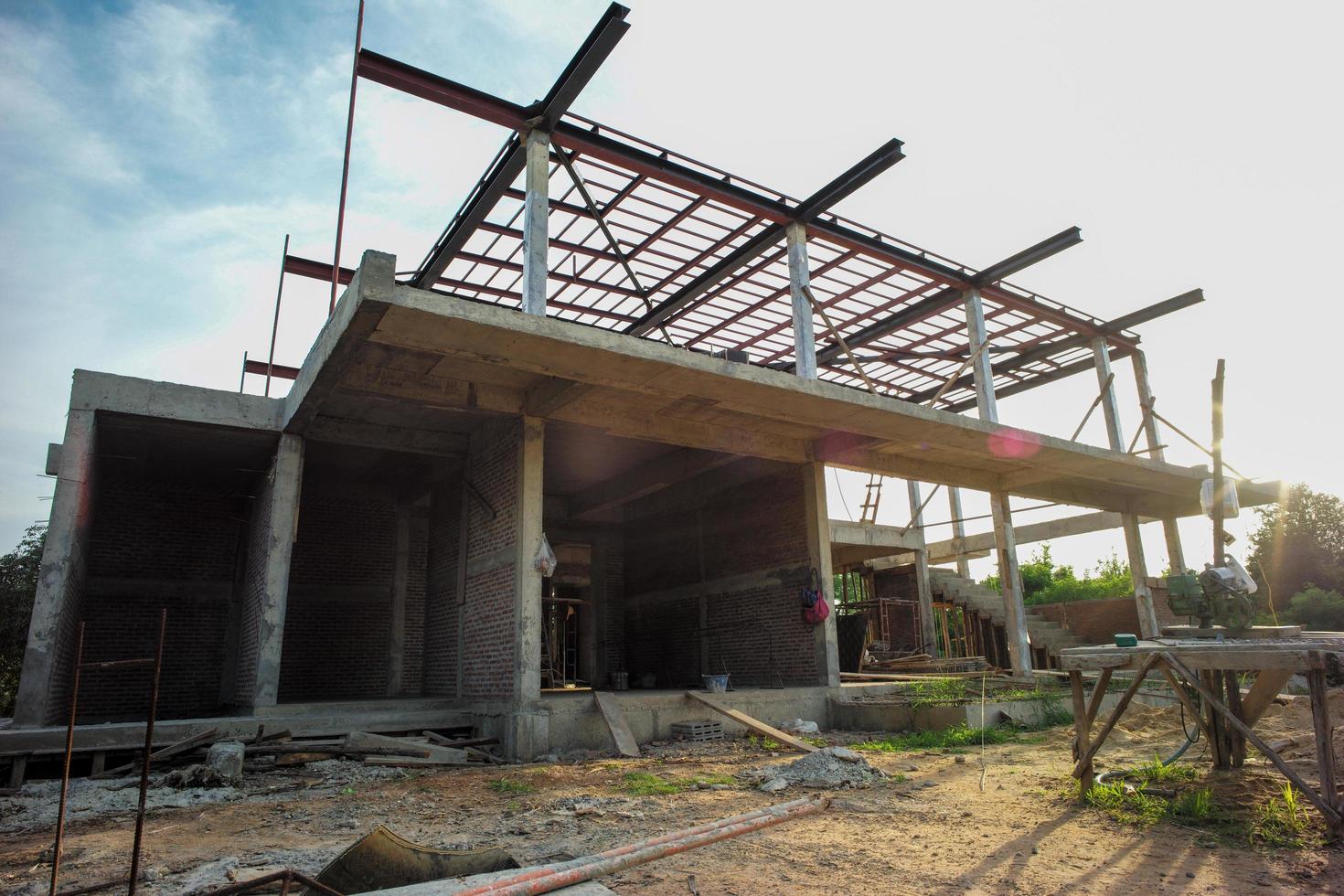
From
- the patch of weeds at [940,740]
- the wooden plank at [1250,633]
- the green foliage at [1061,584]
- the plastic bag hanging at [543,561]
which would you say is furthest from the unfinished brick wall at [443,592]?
the green foliage at [1061,584]

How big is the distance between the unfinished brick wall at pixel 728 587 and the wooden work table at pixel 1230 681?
622 cm

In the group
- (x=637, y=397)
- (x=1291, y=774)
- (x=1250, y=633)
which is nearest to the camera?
(x=1291, y=774)

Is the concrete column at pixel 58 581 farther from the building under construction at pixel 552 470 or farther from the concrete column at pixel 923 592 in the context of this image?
the concrete column at pixel 923 592

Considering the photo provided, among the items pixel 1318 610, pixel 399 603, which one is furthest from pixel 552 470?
pixel 1318 610

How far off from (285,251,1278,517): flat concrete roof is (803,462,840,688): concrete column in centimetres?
43

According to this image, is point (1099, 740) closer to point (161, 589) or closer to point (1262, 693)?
point (1262, 693)

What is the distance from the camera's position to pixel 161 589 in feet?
45.1

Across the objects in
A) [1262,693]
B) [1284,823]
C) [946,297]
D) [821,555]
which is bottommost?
[1284,823]

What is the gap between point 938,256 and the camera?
1312 cm

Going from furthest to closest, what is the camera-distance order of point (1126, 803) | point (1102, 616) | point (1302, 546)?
point (1302, 546), point (1102, 616), point (1126, 803)

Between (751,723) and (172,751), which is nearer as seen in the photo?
(172,751)

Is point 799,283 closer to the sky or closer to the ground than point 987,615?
closer to the sky

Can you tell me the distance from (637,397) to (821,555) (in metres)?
4.17

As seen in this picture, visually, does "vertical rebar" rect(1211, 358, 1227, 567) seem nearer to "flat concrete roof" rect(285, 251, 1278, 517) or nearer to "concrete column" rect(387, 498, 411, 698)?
"flat concrete roof" rect(285, 251, 1278, 517)
